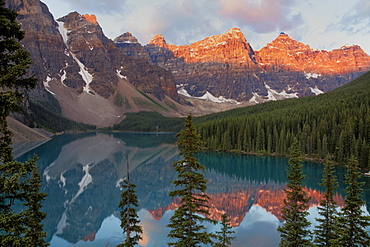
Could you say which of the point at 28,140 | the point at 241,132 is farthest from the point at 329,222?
the point at 28,140

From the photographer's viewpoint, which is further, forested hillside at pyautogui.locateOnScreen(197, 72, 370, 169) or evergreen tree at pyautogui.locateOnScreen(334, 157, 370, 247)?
forested hillside at pyautogui.locateOnScreen(197, 72, 370, 169)

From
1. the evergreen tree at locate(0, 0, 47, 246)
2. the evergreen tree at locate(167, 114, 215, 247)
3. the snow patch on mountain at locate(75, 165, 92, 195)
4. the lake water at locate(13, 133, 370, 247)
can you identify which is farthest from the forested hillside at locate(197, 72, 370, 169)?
the evergreen tree at locate(0, 0, 47, 246)

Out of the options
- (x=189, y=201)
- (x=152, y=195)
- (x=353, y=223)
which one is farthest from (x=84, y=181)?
(x=353, y=223)

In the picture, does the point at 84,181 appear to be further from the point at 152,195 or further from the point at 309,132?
the point at 309,132

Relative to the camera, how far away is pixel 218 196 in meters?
50.9

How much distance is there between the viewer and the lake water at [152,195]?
1382 inches

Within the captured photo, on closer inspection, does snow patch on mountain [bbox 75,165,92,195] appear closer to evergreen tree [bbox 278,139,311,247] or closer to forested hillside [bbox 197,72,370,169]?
evergreen tree [bbox 278,139,311,247]

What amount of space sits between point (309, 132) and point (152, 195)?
62828mm

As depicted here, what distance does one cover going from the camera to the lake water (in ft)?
115

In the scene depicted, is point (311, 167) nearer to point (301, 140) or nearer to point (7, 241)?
point (301, 140)

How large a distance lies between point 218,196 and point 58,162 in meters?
55.7

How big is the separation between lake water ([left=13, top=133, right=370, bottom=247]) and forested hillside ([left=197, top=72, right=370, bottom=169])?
806 cm

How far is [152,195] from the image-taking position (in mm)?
53844

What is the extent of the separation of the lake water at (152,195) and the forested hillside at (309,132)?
26.4 ft
